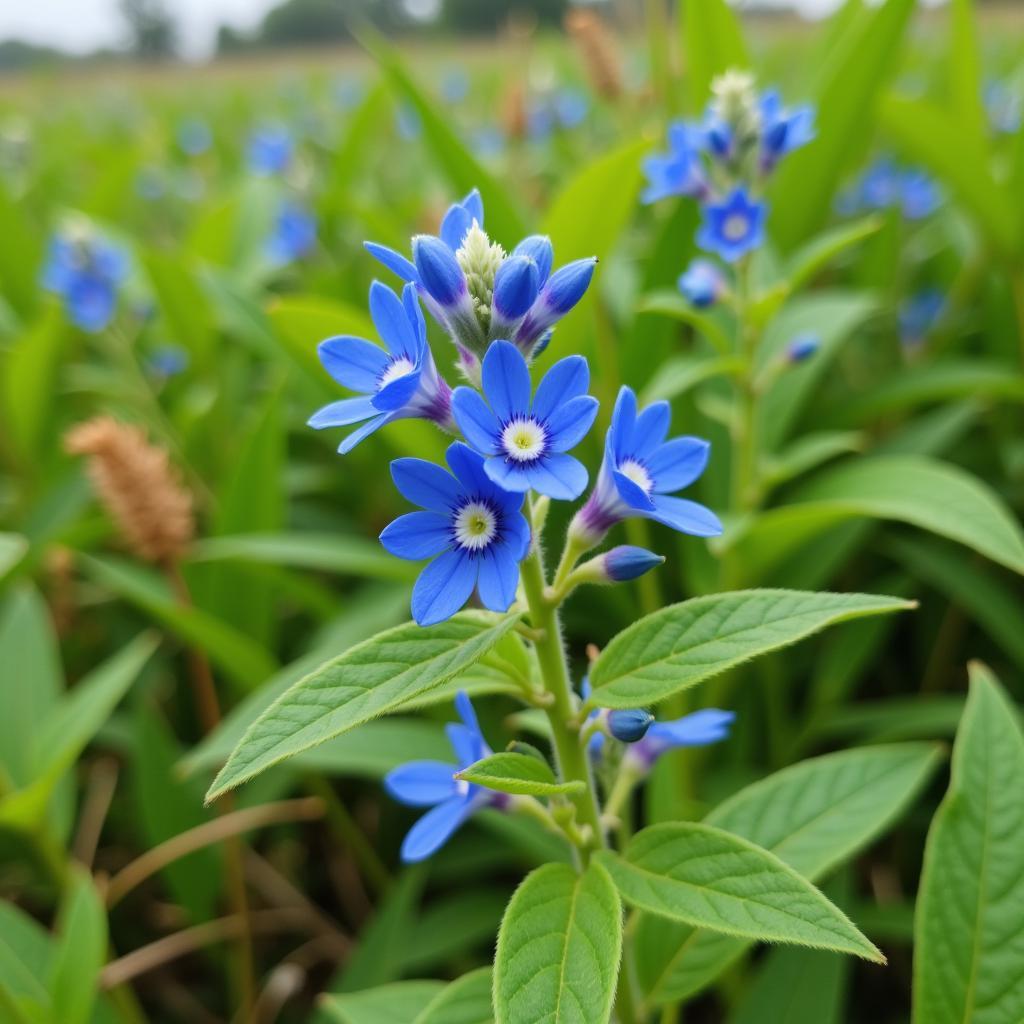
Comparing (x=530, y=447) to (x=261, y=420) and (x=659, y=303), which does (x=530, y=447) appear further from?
(x=261, y=420)

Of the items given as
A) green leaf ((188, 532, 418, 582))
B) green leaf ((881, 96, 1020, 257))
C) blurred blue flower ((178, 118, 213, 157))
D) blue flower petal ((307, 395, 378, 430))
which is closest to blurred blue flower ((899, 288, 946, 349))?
green leaf ((881, 96, 1020, 257))

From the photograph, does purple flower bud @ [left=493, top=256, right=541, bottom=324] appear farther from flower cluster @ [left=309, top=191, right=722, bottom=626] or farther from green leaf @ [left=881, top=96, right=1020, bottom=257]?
green leaf @ [left=881, top=96, right=1020, bottom=257]

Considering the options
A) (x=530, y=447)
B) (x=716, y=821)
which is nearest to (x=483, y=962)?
(x=716, y=821)

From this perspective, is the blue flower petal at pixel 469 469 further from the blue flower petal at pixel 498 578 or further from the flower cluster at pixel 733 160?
the flower cluster at pixel 733 160

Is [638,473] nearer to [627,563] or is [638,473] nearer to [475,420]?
[627,563]

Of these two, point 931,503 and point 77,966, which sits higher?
point 931,503

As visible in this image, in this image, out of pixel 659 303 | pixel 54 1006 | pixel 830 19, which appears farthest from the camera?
pixel 830 19

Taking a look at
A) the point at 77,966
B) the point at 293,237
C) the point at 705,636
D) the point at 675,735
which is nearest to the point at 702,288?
the point at 675,735
